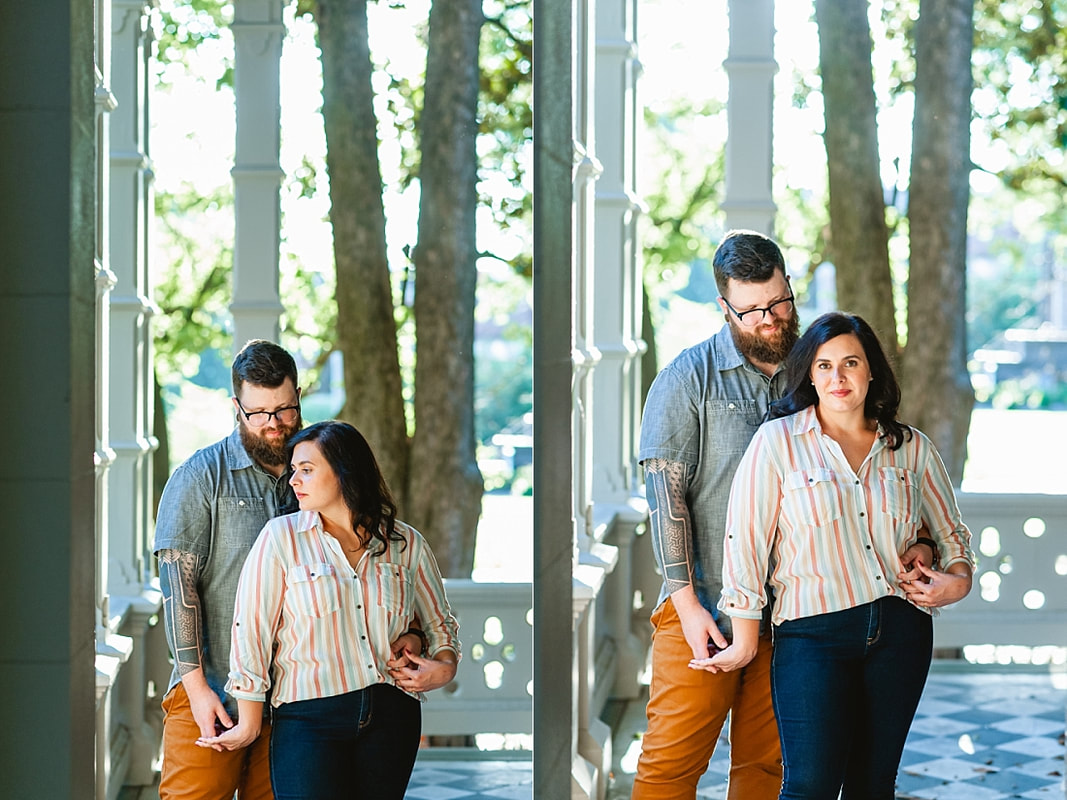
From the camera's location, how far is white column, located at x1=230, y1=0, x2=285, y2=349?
3.21 m

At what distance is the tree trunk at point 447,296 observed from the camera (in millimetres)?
3734

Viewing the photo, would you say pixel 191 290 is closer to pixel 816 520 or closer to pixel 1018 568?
pixel 1018 568

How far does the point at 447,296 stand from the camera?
4.10 meters

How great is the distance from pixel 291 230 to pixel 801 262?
5709 mm

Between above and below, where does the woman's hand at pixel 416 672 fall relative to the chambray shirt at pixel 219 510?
below

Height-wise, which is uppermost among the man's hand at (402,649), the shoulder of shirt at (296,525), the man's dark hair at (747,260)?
the man's dark hair at (747,260)

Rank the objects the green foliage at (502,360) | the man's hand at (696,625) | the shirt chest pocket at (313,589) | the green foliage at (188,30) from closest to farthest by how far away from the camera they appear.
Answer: the shirt chest pocket at (313,589) → the man's hand at (696,625) → the green foliage at (188,30) → the green foliage at (502,360)

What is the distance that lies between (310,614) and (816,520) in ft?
3.27

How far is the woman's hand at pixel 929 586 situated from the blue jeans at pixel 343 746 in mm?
997

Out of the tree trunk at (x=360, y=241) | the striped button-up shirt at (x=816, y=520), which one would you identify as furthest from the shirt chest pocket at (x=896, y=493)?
the tree trunk at (x=360, y=241)

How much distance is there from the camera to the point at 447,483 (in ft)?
13.4

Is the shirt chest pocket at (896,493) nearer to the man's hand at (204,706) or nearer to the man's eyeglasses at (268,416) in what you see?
the man's eyeglasses at (268,416)

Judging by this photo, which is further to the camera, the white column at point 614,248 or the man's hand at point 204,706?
the white column at point 614,248

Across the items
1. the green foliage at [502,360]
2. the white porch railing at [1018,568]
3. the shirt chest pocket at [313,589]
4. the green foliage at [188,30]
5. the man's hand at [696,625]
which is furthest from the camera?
the green foliage at [502,360]
